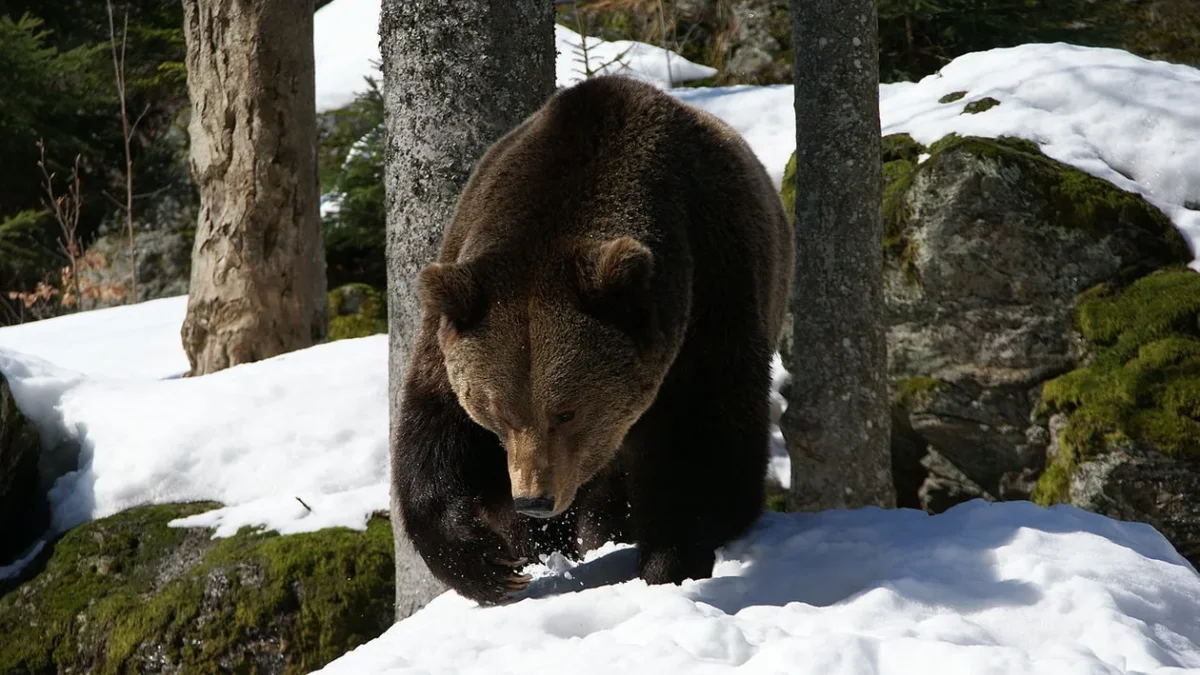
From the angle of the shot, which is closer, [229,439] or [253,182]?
[229,439]

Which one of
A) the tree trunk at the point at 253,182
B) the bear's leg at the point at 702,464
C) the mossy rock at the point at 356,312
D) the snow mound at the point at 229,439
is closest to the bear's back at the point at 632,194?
the bear's leg at the point at 702,464

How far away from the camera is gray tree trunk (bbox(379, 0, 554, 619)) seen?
4.77m

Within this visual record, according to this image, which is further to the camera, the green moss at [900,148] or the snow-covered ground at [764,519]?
the green moss at [900,148]

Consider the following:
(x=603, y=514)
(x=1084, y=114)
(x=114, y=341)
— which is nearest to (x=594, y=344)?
(x=603, y=514)

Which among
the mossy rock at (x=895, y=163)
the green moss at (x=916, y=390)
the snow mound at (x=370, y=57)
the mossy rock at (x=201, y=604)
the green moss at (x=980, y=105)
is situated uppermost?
the snow mound at (x=370, y=57)

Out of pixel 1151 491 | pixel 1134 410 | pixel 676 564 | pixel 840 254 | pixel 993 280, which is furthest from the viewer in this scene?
pixel 993 280

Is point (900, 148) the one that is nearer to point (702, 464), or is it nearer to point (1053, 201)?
point (1053, 201)

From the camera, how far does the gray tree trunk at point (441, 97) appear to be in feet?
15.6

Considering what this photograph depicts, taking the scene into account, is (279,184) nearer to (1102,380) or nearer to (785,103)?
(785,103)

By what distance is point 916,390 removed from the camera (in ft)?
22.5

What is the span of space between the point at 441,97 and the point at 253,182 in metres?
4.84

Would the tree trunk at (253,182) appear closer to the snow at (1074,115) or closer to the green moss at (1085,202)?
the snow at (1074,115)

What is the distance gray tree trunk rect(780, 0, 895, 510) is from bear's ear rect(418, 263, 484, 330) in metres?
2.40

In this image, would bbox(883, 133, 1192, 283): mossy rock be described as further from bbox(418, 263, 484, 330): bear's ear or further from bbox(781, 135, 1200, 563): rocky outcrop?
bbox(418, 263, 484, 330): bear's ear
